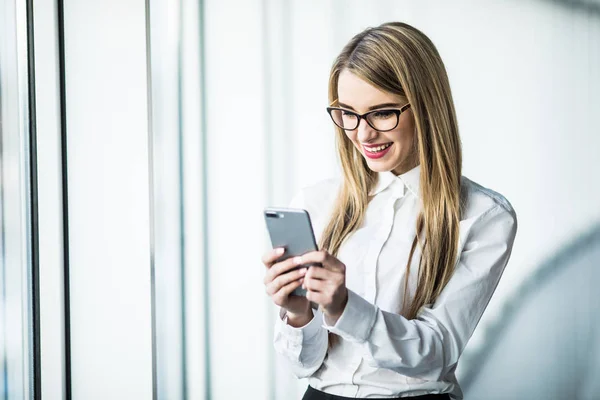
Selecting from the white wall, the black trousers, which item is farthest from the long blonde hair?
the white wall

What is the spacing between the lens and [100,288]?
3188 millimetres

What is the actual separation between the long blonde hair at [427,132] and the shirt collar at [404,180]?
0.15ft

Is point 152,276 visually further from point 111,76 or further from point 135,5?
point 135,5

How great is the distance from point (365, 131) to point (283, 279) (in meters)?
0.37

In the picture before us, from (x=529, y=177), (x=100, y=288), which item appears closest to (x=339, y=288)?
(x=529, y=177)

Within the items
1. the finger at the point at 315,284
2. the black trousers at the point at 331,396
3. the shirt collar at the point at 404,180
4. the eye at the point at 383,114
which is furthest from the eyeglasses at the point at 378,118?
the black trousers at the point at 331,396

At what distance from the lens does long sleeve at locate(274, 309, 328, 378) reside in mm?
1548

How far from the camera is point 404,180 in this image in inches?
65.1

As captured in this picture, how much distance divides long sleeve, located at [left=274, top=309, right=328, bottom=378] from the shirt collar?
0.34 meters

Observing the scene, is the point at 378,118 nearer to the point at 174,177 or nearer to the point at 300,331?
the point at 300,331

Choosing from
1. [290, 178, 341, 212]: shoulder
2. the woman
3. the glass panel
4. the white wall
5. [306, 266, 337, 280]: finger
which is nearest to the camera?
[306, 266, 337, 280]: finger

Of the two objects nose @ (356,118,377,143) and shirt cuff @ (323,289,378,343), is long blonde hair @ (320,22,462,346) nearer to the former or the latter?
nose @ (356,118,377,143)

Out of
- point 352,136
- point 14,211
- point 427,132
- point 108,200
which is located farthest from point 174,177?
point 427,132

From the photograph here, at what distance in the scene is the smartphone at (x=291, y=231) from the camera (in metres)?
1.40
